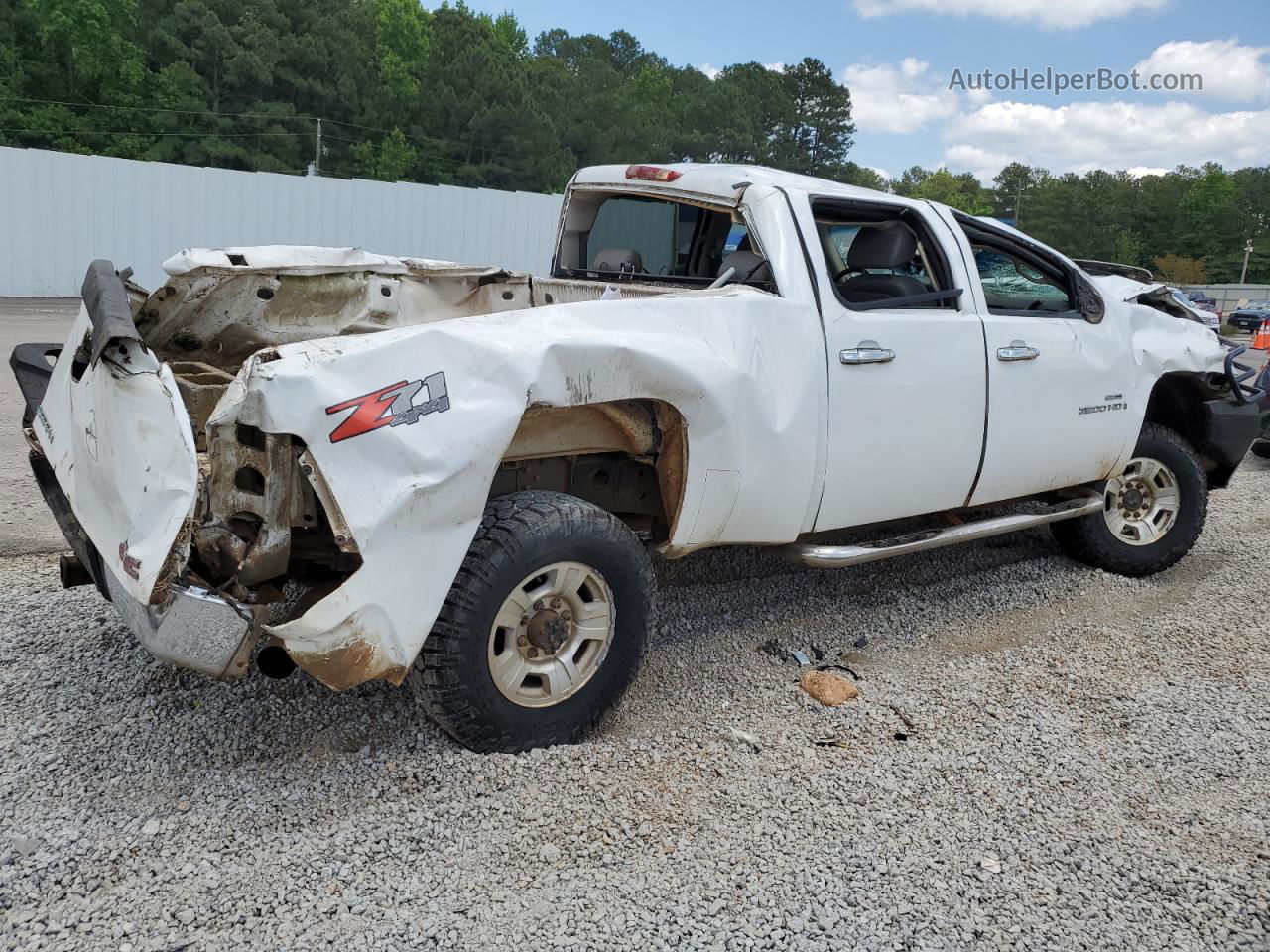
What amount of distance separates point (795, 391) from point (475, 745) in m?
1.71

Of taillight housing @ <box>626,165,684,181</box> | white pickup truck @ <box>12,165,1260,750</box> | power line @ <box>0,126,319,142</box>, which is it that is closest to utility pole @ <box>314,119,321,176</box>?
power line @ <box>0,126,319,142</box>

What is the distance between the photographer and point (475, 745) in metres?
3.30

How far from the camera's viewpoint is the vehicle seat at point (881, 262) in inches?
175

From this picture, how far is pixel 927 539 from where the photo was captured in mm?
4547

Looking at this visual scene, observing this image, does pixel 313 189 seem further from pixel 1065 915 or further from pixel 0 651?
pixel 1065 915

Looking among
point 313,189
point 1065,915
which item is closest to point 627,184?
point 1065,915

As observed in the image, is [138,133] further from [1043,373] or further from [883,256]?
[1043,373]

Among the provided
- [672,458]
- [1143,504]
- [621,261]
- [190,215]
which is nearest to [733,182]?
[621,261]

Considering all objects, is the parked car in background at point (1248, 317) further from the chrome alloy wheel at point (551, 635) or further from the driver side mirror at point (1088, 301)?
the chrome alloy wheel at point (551, 635)

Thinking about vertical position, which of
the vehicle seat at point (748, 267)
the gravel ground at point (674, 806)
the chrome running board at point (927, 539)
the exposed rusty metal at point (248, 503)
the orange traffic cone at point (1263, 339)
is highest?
the vehicle seat at point (748, 267)

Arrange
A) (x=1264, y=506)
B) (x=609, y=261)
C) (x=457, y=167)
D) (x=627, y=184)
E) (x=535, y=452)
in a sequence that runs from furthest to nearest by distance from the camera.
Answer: (x=457, y=167) → (x=1264, y=506) → (x=609, y=261) → (x=627, y=184) → (x=535, y=452)

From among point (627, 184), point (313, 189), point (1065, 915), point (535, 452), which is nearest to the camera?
point (1065, 915)

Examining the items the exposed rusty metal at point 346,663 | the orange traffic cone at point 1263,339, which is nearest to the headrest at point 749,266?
the exposed rusty metal at point 346,663

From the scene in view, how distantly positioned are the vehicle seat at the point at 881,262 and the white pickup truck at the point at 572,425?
0.04 feet
